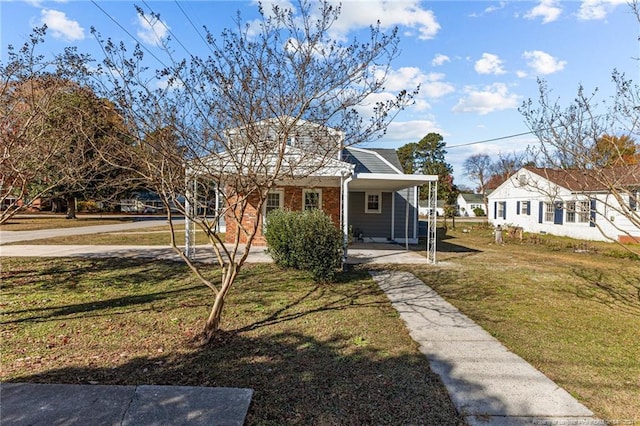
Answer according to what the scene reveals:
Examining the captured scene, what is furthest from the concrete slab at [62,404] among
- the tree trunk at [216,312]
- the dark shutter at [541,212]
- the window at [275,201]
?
the dark shutter at [541,212]

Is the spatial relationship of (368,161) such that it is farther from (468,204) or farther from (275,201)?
(468,204)

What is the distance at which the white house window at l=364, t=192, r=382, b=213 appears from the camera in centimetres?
1586

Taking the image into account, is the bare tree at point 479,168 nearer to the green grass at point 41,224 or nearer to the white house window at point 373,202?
the white house window at point 373,202

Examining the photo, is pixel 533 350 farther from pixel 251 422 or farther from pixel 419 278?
pixel 419 278

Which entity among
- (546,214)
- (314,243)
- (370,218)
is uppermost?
(546,214)

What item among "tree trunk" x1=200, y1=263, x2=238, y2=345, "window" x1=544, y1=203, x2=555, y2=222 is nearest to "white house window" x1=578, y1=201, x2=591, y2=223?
"tree trunk" x1=200, y1=263, x2=238, y2=345

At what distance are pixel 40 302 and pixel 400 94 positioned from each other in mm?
6128

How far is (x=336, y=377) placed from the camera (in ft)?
10.6

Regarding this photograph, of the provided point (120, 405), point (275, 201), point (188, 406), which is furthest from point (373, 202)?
point (120, 405)

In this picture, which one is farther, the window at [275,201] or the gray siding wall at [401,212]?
the gray siding wall at [401,212]

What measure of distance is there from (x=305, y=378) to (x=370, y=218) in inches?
512

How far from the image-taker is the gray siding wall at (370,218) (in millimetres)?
15828

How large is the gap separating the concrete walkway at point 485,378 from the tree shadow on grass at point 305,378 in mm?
176

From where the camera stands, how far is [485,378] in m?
3.25
